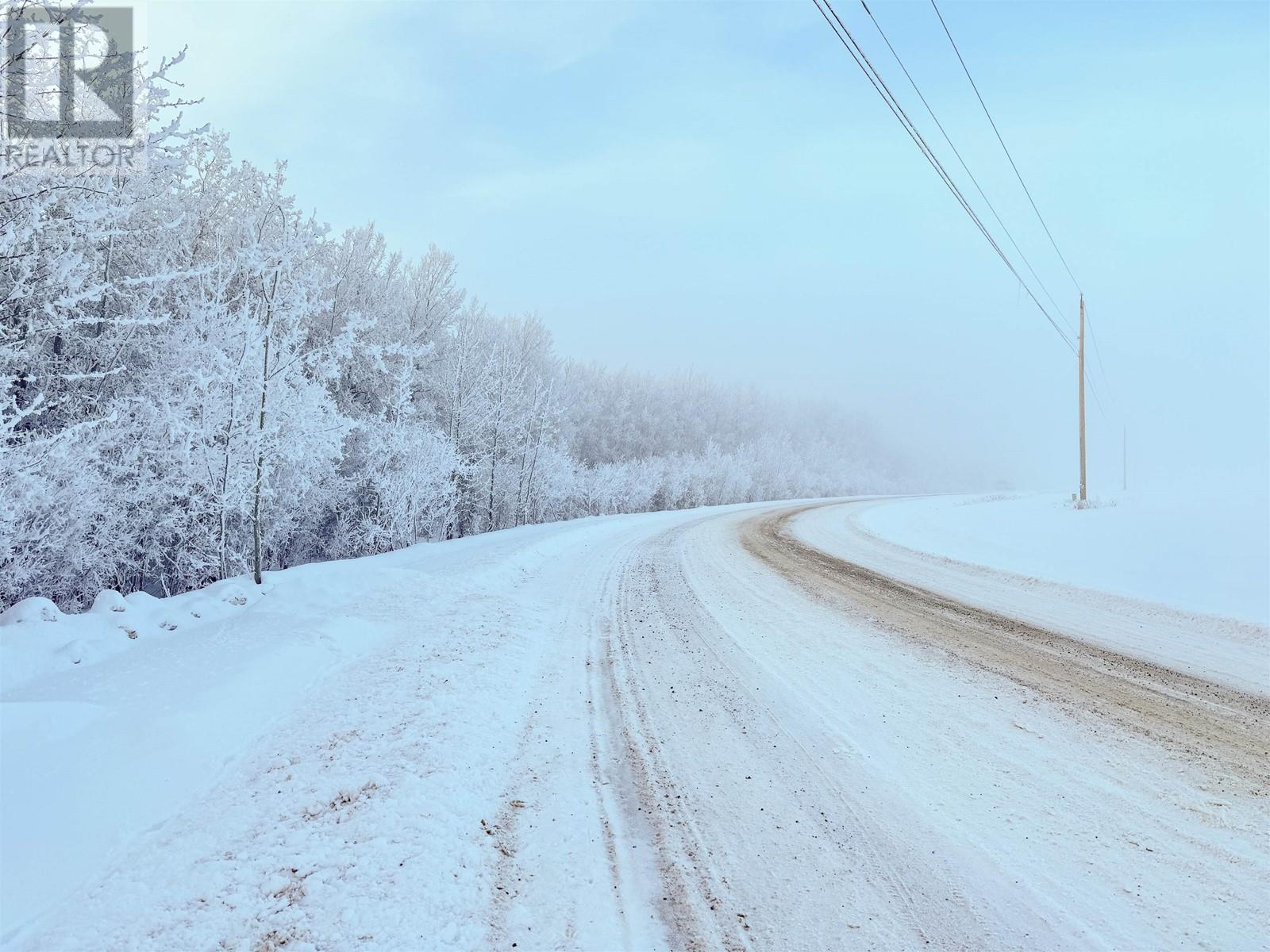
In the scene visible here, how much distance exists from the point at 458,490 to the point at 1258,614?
19.7 m

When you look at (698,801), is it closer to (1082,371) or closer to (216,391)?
(216,391)

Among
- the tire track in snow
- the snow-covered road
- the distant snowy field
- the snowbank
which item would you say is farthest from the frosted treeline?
the distant snowy field

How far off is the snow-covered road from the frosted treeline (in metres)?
5.00

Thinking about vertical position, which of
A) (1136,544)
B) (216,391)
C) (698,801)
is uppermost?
(216,391)

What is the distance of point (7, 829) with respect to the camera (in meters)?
2.71

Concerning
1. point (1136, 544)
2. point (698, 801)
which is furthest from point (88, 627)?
point (1136, 544)

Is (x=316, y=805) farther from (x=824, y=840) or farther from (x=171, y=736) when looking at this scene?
(x=824, y=840)

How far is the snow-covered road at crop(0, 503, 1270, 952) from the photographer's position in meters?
2.25

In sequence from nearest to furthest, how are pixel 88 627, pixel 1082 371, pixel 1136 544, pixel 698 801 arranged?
pixel 698 801
pixel 88 627
pixel 1136 544
pixel 1082 371

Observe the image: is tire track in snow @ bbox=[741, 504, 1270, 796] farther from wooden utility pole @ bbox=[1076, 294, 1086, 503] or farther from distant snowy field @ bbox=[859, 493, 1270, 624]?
wooden utility pole @ bbox=[1076, 294, 1086, 503]

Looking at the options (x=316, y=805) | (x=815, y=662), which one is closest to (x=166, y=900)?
(x=316, y=805)

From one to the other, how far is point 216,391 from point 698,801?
9748 millimetres

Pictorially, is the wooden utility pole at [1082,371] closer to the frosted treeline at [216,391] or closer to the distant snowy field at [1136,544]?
the distant snowy field at [1136,544]

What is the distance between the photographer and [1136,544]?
10406mm
